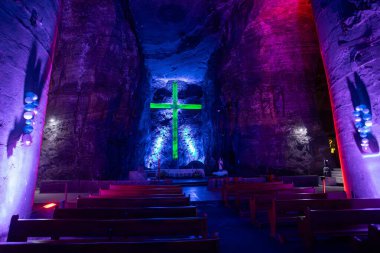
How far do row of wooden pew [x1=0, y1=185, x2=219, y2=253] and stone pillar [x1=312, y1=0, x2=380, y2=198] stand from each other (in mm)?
3601

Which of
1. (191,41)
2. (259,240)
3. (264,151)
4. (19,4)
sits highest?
(191,41)

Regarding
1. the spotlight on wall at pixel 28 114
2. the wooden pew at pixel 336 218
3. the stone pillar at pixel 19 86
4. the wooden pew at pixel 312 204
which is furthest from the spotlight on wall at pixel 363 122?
the stone pillar at pixel 19 86

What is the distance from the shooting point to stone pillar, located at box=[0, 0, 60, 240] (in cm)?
302

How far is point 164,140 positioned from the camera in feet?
65.0

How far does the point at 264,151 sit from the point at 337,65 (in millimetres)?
6631

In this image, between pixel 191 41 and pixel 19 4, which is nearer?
pixel 19 4

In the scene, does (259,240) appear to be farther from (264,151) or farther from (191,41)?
(191,41)

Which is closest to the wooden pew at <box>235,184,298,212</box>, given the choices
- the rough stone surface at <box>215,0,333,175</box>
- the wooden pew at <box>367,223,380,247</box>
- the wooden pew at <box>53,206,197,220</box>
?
the wooden pew at <box>53,206,197,220</box>

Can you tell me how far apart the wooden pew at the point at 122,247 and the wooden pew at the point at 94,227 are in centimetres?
67

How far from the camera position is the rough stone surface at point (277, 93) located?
1115 cm

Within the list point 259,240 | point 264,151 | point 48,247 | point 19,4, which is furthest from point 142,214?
point 264,151

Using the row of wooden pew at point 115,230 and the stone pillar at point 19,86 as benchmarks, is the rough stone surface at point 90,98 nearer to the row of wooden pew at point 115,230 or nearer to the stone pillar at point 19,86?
the stone pillar at point 19,86

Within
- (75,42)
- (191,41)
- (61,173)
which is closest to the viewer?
(61,173)

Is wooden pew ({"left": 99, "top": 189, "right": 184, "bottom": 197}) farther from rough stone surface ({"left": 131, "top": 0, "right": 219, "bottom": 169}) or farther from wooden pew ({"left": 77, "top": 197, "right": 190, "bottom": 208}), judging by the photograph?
rough stone surface ({"left": 131, "top": 0, "right": 219, "bottom": 169})
